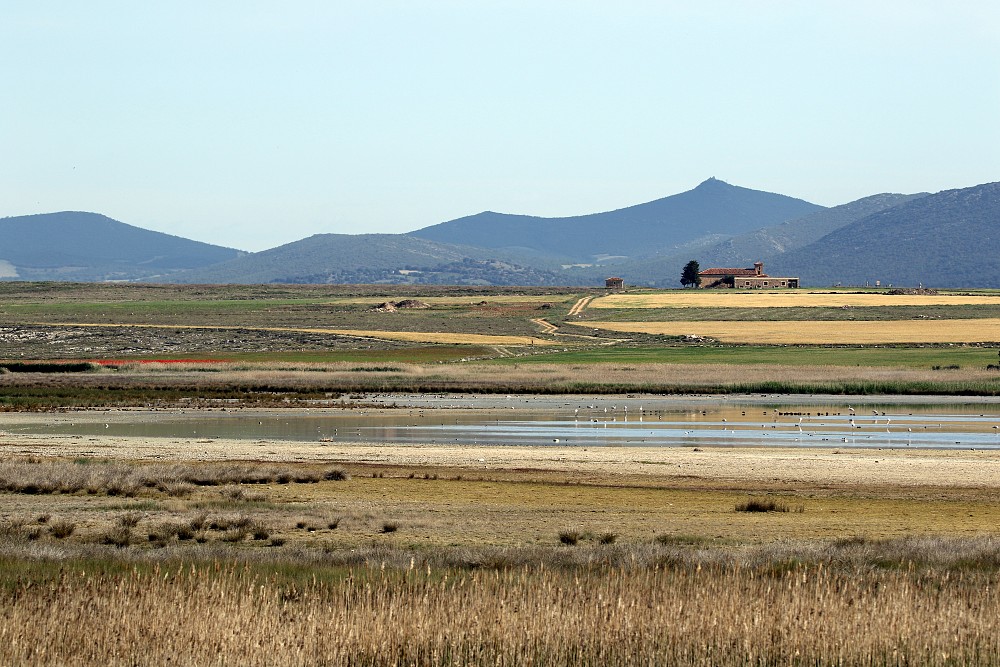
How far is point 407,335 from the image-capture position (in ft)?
325

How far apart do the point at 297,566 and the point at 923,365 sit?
5798 cm

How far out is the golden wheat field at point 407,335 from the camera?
94.2m

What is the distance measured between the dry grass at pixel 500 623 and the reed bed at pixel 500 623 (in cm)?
2

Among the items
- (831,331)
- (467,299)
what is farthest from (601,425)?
(467,299)

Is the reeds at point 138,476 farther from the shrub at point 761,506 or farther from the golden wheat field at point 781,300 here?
the golden wheat field at point 781,300

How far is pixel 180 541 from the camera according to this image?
61.0ft

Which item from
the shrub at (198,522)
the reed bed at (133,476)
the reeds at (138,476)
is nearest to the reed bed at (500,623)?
the shrub at (198,522)

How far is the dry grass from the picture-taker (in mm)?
11203

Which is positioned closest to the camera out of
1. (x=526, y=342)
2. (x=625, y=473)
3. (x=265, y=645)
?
(x=265, y=645)

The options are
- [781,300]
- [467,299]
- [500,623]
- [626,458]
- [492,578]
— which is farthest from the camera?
[467,299]

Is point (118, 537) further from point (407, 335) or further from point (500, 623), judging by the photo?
point (407, 335)

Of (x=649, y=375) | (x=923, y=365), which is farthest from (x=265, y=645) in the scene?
(x=923, y=365)

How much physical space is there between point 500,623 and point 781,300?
134706 mm

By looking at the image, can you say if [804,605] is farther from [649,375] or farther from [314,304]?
[314,304]
